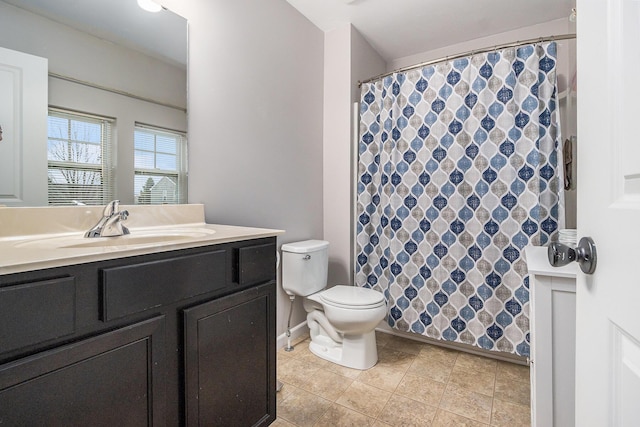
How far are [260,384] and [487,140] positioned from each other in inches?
74.4

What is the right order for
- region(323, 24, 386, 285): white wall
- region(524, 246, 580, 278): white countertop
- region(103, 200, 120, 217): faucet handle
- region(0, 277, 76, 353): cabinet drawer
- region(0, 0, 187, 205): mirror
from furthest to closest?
region(323, 24, 386, 285): white wall → region(103, 200, 120, 217): faucet handle → region(0, 0, 187, 205): mirror → region(524, 246, 580, 278): white countertop → region(0, 277, 76, 353): cabinet drawer

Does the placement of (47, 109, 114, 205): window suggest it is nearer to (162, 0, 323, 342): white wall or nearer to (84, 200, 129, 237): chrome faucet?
(84, 200, 129, 237): chrome faucet

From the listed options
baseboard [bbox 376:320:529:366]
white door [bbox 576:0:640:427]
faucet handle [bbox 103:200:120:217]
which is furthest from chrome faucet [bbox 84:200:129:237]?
baseboard [bbox 376:320:529:366]

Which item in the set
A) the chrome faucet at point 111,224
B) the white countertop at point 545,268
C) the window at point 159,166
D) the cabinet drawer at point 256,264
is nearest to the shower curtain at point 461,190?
the white countertop at point 545,268

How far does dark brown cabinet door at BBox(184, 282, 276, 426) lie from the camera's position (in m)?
1.03

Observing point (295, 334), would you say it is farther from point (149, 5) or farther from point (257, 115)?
point (149, 5)

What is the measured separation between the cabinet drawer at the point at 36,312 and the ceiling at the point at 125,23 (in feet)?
3.58

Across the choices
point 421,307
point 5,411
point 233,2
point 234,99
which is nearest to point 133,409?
point 5,411

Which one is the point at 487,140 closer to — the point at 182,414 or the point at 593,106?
the point at 593,106

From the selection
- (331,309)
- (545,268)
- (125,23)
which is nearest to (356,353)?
(331,309)

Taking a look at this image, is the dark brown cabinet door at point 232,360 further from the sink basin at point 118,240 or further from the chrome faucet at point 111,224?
the chrome faucet at point 111,224

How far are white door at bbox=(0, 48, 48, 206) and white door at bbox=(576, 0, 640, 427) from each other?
64.0 inches

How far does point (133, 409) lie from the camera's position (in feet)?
2.83

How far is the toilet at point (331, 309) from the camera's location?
6.06 feet
